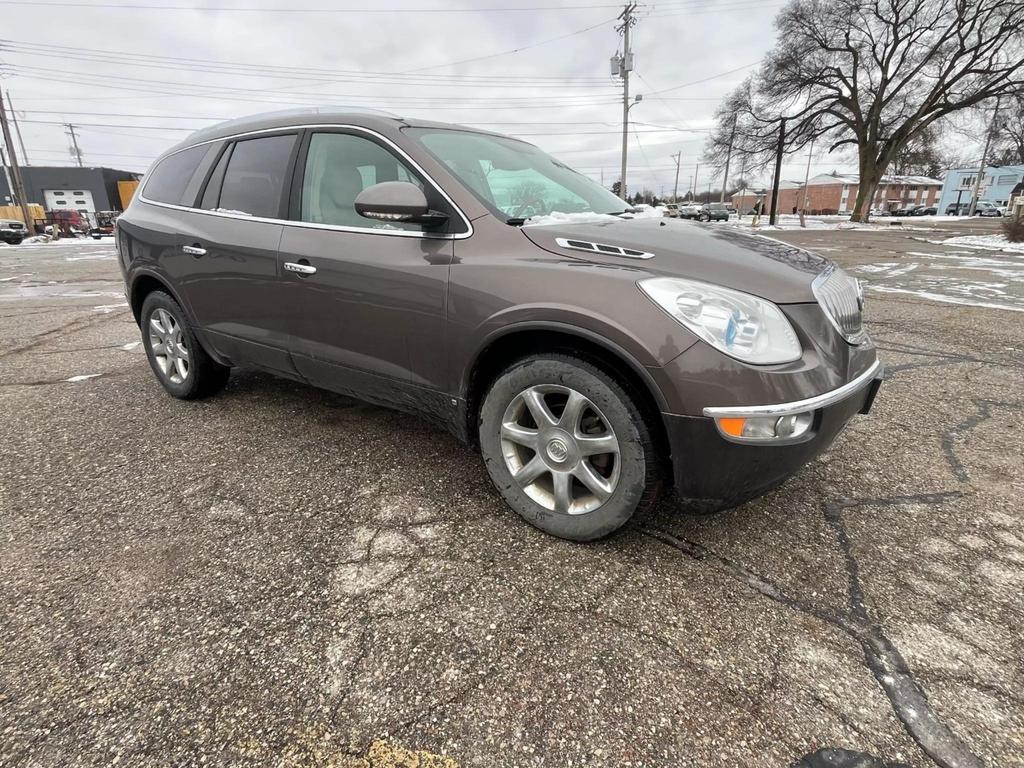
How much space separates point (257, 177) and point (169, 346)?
145 cm

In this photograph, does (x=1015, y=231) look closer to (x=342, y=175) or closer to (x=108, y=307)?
(x=342, y=175)

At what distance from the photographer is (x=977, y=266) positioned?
11.3 metres

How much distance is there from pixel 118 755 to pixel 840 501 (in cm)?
275

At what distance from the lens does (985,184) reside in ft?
243

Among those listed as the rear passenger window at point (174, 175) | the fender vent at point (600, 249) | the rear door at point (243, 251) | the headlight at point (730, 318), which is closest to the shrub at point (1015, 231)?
the headlight at point (730, 318)

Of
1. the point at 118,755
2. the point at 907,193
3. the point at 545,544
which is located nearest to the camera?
the point at 118,755

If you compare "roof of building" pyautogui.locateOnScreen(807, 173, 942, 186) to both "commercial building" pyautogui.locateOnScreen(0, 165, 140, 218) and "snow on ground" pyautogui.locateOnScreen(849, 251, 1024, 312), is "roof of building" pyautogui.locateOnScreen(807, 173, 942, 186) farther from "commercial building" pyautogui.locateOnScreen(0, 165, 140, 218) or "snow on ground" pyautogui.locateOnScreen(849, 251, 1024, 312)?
"commercial building" pyautogui.locateOnScreen(0, 165, 140, 218)

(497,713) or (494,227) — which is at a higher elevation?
(494,227)

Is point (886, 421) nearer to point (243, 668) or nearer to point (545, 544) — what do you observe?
point (545, 544)

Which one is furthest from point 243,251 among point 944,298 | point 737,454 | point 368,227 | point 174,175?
point 944,298

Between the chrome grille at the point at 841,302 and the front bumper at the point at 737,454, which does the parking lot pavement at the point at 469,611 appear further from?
the chrome grille at the point at 841,302

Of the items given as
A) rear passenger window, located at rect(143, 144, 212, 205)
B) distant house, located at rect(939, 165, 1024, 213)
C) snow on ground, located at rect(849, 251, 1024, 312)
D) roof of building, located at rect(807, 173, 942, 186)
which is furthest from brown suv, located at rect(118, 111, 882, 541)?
roof of building, located at rect(807, 173, 942, 186)

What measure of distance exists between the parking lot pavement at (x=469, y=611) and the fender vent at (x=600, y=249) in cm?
109

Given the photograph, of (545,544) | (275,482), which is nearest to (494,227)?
(545,544)
